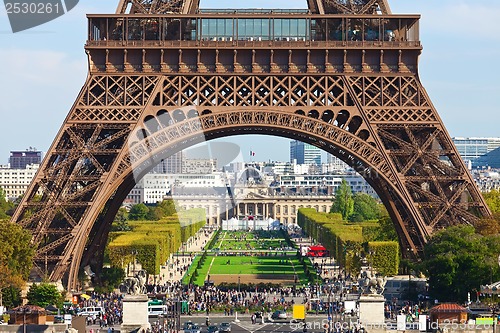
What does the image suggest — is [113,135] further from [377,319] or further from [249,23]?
[377,319]

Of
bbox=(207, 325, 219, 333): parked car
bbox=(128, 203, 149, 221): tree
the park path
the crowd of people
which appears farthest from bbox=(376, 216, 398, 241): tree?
bbox=(128, 203, 149, 221): tree

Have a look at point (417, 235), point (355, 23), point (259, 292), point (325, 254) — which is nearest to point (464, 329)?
point (417, 235)

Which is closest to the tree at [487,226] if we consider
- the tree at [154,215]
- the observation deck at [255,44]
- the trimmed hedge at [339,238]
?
the observation deck at [255,44]

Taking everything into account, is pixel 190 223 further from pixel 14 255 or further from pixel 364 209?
pixel 14 255

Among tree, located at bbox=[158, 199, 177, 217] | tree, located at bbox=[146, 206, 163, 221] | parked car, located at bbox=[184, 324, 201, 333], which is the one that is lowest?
parked car, located at bbox=[184, 324, 201, 333]

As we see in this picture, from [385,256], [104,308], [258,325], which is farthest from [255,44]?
[385,256]

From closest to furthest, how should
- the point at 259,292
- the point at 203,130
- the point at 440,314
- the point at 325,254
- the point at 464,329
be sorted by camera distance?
the point at 464,329 < the point at 440,314 < the point at 203,130 < the point at 259,292 < the point at 325,254

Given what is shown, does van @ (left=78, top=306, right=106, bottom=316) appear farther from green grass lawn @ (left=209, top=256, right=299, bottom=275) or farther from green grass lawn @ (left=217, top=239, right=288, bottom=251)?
green grass lawn @ (left=217, top=239, right=288, bottom=251)
